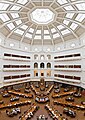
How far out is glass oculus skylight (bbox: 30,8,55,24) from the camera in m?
26.9

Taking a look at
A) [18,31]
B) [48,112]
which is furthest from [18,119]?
[18,31]

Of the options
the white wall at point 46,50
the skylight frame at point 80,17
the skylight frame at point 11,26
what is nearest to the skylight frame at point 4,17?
the skylight frame at point 11,26

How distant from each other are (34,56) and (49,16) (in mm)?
13522

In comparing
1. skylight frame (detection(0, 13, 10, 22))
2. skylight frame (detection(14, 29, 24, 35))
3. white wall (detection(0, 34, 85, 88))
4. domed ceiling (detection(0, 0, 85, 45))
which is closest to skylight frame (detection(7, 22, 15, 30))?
domed ceiling (detection(0, 0, 85, 45))

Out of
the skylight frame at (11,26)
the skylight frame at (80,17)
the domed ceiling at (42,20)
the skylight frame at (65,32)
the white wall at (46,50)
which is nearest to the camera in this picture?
the domed ceiling at (42,20)

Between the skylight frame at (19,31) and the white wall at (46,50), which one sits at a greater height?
the skylight frame at (19,31)

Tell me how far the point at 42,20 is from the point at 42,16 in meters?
1.08

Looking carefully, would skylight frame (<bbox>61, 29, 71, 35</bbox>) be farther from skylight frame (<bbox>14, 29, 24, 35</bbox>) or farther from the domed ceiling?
skylight frame (<bbox>14, 29, 24, 35</bbox>)

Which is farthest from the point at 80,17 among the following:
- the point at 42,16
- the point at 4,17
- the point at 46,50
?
the point at 46,50

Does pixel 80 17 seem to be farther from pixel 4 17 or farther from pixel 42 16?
pixel 4 17

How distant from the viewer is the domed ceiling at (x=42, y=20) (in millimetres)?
21609

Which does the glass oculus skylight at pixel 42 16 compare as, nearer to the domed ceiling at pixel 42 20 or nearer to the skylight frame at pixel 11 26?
the domed ceiling at pixel 42 20

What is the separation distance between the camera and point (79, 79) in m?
29.3

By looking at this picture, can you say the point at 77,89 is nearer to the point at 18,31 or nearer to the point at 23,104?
the point at 23,104
